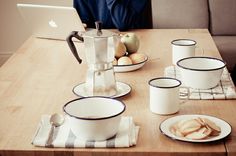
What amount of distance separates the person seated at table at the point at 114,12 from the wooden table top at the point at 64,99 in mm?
185

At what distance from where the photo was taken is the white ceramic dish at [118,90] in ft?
4.76

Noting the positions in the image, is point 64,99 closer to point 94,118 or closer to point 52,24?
point 94,118

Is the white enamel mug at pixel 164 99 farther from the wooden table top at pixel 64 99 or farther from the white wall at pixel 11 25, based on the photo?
the white wall at pixel 11 25

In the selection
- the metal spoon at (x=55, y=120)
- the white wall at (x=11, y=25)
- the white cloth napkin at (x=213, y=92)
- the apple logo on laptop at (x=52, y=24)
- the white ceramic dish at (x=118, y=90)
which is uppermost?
the apple logo on laptop at (x=52, y=24)

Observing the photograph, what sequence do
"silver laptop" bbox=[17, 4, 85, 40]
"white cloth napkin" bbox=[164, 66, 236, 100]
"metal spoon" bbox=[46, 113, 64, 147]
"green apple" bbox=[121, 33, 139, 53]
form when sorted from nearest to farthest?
"metal spoon" bbox=[46, 113, 64, 147]
"white cloth napkin" bbox=[164, 66, 236, 100]
"green apple" bbox=[121, 33, 139, 53]
"silver laptop" bbox=[17, 4, 85, 40]

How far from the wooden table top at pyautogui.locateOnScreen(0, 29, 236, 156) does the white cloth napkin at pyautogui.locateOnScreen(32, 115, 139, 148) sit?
1 centimetres

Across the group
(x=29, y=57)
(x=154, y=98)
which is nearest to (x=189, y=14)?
(x=29, y=57)

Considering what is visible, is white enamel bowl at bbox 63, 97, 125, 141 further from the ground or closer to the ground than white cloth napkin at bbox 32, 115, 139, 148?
further from the ground

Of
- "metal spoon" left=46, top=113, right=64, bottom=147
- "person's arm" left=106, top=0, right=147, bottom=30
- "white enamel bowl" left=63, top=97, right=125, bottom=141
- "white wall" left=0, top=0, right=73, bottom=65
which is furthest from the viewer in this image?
"white wall" left=0, top=0, right=73, bottom=65

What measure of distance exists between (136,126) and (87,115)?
0.13 metres

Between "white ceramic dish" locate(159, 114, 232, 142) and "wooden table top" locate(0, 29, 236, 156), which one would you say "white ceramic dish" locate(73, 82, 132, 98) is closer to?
"wooden table top" locate(0, 29, 236, 156)

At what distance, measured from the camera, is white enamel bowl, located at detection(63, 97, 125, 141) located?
43.1 inches

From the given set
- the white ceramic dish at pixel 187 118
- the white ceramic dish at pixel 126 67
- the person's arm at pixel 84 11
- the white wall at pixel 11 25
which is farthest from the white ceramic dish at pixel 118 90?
the white wall at pixel 11 25

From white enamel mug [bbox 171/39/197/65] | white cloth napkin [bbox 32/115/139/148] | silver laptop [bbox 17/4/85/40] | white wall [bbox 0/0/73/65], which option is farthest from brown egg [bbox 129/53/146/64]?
white wall [bbox 0/0/73/65]
